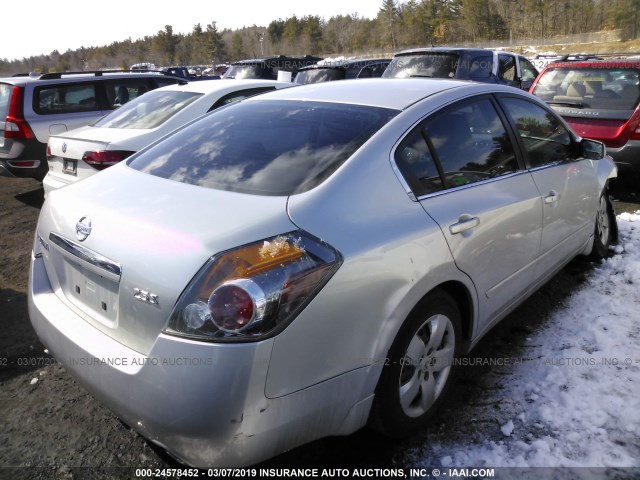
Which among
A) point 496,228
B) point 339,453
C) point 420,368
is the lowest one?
point 339,453

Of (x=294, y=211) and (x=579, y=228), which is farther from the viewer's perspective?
(x=579, y=228)

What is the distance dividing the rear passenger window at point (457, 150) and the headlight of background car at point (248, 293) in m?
0.80

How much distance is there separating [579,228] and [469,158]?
5.21 ft

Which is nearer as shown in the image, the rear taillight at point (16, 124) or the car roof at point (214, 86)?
the car roof at point (214, 86)

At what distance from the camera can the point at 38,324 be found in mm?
2375

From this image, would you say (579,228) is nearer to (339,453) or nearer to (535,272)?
(535,272)

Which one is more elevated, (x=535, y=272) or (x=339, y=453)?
(x=535, y=272)

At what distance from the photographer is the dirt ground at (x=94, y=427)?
2.33m

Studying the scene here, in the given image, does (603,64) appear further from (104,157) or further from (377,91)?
(104,157)

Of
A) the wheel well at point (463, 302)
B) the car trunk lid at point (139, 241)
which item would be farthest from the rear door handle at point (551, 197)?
the car trunk lid at point (139, 241)

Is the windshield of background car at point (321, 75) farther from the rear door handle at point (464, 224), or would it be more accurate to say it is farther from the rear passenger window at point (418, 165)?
the rear door handle at point (464, 224)

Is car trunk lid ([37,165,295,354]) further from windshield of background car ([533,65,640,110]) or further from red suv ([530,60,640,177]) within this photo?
windshield of background car ([533,65,640,110])

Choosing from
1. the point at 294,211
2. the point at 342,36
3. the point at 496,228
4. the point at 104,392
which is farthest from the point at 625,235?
the point at 342,36

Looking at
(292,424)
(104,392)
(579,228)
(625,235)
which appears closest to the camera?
(292,424)
